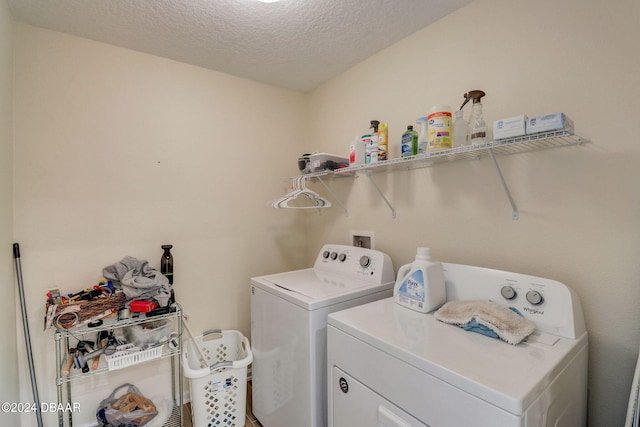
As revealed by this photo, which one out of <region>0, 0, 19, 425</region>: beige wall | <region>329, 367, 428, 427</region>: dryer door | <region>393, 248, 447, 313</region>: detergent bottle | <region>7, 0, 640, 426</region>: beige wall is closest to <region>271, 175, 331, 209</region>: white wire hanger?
<region>7, 0, 640, 426</region>: beige wall

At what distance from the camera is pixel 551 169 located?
1.19m

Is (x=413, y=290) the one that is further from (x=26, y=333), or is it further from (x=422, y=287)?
(x=26, y=333)

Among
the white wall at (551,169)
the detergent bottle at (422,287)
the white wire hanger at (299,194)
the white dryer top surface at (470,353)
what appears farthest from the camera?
the white wire hanger at (299,194)

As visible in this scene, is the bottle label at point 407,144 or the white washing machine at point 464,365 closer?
the white washing machine at point 464,365

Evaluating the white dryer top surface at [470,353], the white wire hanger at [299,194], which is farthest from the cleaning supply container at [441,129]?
the white wire hanger at [299,194]

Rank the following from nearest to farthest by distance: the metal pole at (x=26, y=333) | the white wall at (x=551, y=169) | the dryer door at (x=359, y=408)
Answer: the dryer door at (x=359, y=408) < the white wall at (x=551, y=169) < the metal pole at (x=26, y=333)

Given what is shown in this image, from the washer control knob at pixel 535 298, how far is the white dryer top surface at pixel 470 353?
113 mm

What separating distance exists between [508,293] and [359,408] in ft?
2.43

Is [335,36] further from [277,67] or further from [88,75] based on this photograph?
[88,75]

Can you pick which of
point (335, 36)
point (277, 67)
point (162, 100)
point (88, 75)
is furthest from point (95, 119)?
point (335, 36)

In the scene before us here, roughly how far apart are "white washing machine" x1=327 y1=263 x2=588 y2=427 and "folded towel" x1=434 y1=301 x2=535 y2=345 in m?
0.03

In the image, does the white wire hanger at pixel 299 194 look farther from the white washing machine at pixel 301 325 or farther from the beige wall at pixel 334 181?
the white washing machine at pixel 301 325

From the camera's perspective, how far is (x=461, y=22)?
1.49 meters

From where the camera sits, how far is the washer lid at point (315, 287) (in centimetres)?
142
